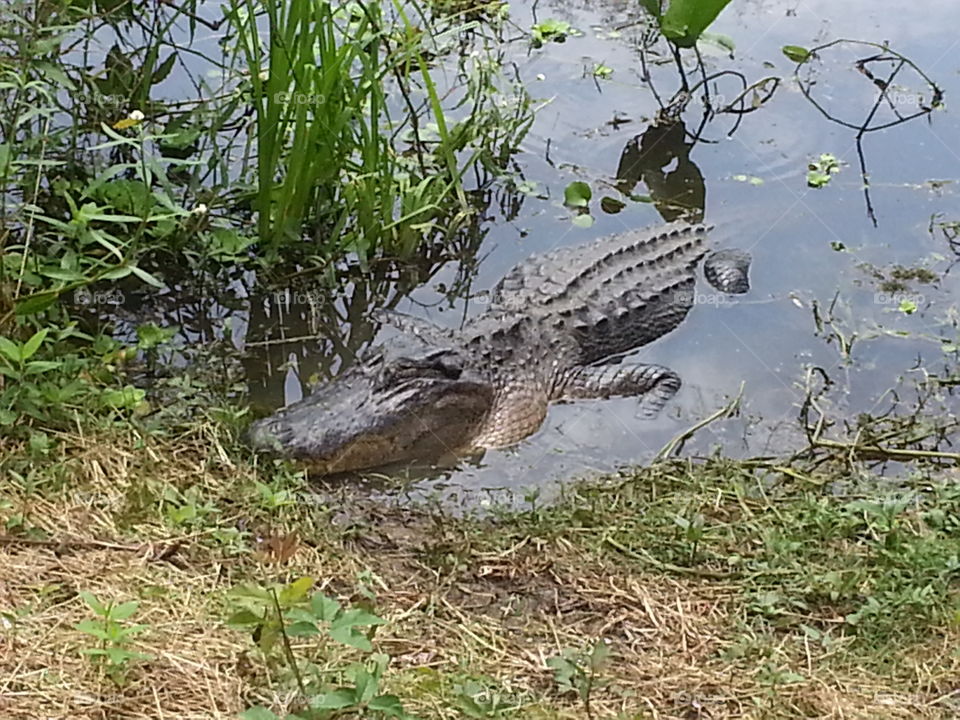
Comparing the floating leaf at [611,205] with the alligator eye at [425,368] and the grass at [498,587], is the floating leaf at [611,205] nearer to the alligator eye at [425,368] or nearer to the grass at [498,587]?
the alligator eye at [425,368]

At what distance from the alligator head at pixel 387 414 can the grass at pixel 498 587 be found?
6.6 inches

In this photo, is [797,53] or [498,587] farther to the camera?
[797,53]

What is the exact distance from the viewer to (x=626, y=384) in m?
4.45

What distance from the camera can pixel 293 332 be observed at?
14.8 feet

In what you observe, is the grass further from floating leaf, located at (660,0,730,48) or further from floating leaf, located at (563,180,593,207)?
floating leaf, located at (660,0,730,48)

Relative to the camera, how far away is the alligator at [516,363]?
3889 millimetres

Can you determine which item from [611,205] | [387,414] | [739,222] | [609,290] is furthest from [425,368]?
[739,222]

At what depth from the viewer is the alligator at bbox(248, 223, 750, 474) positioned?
3.89 metres

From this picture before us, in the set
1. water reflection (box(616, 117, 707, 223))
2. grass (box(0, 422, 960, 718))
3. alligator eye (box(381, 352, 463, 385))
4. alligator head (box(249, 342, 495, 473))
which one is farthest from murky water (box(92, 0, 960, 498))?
grass (box(0, 422, 960, 718))

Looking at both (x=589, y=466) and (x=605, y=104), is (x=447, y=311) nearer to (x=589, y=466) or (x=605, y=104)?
(x=589, y=466)

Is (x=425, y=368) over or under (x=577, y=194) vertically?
under

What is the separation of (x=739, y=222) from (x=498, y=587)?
296cm

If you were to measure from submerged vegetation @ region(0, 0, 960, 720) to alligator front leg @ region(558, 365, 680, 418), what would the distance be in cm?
29

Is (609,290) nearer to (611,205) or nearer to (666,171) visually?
(611,205)
